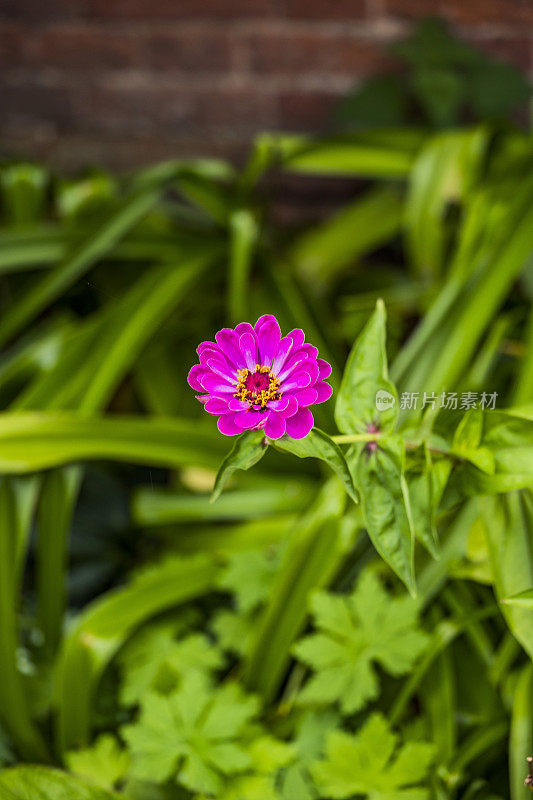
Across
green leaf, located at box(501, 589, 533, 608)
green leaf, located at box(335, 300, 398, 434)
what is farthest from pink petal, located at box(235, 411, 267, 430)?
green leaf, located at box(501, 589, 533, 608)

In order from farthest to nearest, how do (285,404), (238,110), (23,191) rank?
(238,110), (23,191), (285,404)

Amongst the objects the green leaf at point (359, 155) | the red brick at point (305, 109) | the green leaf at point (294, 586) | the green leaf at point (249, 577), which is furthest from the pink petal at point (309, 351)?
the red brick at point (305, 109)

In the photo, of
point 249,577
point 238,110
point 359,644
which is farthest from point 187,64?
point 359,644

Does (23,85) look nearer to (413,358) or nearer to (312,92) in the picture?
(312,92)

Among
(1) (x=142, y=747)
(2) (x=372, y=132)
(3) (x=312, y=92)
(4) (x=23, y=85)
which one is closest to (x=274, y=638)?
(1) (x=142, y=747)

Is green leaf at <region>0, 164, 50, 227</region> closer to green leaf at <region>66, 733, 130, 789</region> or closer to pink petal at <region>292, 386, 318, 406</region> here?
green leaf at <region>66, 733, 130, 789</region>

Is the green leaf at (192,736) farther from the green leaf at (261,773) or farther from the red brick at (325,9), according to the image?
the red brick at (325,9)

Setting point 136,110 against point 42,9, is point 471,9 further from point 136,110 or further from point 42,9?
point 42,9
